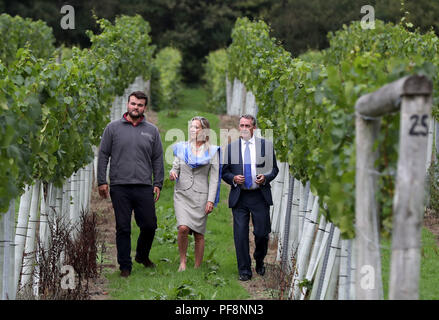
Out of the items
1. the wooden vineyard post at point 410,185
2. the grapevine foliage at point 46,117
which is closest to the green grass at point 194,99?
the grapevine foliage at point 46,117

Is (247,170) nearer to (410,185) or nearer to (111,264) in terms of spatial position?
(111,264)

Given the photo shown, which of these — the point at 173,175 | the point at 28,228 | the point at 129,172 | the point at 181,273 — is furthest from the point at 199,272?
the point at 28,228

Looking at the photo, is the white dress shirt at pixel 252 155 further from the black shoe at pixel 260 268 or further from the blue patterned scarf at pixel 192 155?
the black shoe at pixel 260 268

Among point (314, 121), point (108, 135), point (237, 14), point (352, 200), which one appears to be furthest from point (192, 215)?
point (237, 14)

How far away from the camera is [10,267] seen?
6398 mm

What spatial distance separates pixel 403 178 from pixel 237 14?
136 ft

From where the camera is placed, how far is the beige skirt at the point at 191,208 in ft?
28.1

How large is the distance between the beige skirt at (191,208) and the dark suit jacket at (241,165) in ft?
1.08

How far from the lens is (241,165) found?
848 cm

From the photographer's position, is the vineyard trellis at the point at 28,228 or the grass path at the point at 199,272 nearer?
the vineyard trellis at the point at 28,228

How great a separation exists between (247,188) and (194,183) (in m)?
0.58
